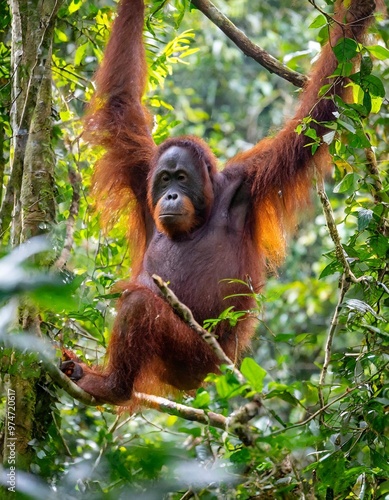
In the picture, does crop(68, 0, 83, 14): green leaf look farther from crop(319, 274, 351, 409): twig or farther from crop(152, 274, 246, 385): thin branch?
crop(152, 274, 246, 385): thin branch

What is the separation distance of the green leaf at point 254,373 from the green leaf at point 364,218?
55.8 inches

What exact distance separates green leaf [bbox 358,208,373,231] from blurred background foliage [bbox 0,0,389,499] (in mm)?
16

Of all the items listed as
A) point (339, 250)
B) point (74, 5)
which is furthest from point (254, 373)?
point (74, 5)

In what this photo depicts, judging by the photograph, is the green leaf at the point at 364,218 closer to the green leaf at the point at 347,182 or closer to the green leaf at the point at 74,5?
the green leaf at the point at 347,182

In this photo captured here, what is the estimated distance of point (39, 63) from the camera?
11.9ft

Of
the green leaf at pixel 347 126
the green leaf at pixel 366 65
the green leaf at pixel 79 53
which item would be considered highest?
the green leaf at pixel 366 65

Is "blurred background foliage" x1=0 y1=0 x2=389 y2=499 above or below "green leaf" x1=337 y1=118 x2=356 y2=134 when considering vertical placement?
below

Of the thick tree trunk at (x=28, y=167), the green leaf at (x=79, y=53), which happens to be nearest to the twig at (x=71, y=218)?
the thick tree trunk at (x=28, y=167)

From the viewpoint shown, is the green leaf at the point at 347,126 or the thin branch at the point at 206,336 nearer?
the thin branch at the point at 206,336

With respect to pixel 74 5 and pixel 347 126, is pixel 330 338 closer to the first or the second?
pixel 347 126

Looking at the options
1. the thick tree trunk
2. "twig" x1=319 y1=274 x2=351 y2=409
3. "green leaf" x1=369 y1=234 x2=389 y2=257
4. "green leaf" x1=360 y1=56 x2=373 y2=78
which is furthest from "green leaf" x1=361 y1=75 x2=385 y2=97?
the thick tree trunk

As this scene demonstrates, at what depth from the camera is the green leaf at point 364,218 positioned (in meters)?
3.30

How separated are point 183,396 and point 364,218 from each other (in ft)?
5.87

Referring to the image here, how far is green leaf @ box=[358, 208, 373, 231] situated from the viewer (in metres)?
3.30
